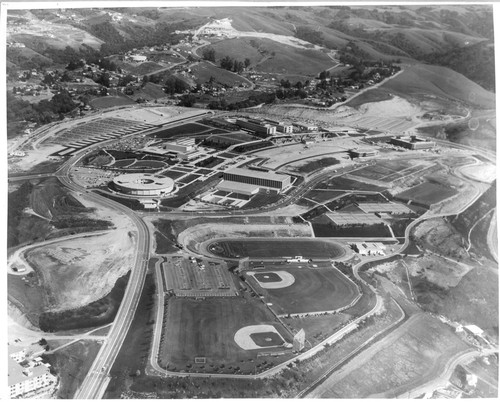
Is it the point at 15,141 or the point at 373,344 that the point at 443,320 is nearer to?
the point at 373,344

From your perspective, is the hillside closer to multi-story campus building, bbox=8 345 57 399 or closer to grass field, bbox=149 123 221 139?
grass field, bbox=149 123 221 139

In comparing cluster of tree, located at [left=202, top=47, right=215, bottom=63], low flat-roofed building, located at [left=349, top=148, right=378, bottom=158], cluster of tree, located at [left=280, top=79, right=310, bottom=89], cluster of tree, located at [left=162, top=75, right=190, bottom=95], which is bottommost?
low flat-roofed building, located at [left=349, top=148, right=378, bottom=158]

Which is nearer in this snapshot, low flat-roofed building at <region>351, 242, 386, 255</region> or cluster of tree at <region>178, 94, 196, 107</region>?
low flat-roofed building at <region>351, 242, 386, 255</region>

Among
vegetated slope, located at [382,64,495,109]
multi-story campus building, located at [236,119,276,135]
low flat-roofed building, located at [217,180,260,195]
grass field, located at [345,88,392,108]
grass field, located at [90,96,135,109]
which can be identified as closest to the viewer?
low flat-roofed building, located at [217,180,260,195]

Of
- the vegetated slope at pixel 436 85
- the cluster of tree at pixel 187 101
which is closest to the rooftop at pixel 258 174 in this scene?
the cluster of tree at pixel 187 101

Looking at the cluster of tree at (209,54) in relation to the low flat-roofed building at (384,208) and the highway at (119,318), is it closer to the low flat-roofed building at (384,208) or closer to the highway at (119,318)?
the highway at (119,318)

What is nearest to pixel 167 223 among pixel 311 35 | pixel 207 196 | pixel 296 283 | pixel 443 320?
pixel 207 196

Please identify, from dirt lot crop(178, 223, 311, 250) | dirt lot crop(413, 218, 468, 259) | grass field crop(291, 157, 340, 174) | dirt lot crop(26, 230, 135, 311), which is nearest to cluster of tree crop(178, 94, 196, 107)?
grass field crop(291, 157, 340, 174)
